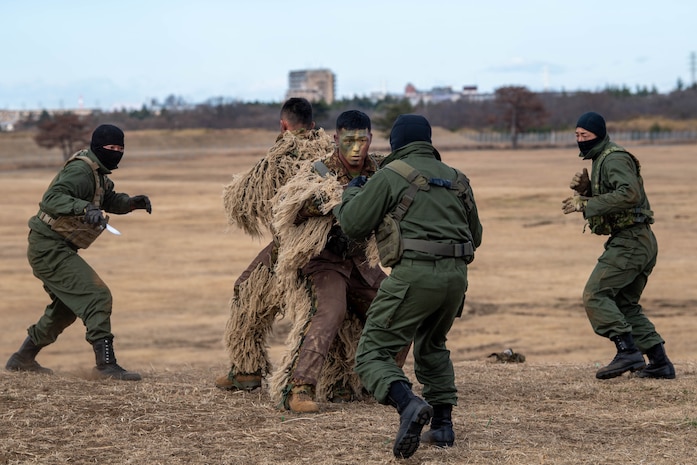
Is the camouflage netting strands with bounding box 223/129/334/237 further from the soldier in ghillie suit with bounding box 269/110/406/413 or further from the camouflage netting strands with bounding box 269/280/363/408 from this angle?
the camouflage netting strands with bounding box 269/280/363/408

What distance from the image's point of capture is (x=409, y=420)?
535 centimetres

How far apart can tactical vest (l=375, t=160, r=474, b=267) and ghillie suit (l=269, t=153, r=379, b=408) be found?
92 cm

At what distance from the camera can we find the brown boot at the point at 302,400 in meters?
6.71

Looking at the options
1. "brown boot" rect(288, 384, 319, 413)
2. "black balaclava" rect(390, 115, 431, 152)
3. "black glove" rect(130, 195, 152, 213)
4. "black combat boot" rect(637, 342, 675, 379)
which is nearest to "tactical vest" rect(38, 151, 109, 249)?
"black glove" rect(130, 195, 152, 213)

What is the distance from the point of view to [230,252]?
2267 cm

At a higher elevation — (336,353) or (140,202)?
(140,202)

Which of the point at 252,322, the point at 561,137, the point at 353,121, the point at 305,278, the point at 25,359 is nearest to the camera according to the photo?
the point at 353,121

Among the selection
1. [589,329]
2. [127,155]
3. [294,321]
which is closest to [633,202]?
[294,321]

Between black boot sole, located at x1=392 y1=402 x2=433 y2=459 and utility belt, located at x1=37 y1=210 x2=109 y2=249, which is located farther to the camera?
utility belt, located at x1=37 y1=210 x2=109 y2=249

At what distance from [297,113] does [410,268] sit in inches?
91.7

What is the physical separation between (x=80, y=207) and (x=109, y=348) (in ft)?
3.73

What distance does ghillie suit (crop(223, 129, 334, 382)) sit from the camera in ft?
24.1

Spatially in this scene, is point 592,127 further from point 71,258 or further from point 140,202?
point 71,258

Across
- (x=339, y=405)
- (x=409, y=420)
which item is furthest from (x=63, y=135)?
(x=409, y=420)
